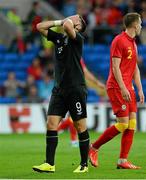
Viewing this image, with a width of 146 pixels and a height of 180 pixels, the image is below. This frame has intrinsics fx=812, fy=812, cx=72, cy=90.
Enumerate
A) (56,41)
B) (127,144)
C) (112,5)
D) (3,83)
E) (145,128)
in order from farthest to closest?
1. (112,5)
2. (3,83)
3. (145,128)
4. (127,144)
5. (56,41)

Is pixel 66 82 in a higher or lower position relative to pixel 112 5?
lower

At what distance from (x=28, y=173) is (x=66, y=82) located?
1.38 m

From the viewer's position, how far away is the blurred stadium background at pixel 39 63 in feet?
73.4

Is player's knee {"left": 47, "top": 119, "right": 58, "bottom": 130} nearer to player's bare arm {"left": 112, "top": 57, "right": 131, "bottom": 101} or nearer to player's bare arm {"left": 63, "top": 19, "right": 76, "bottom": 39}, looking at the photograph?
player's bare arm {"left": 112, "top": 57, "right": 131, "bottom": 101}

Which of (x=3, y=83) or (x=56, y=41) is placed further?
(x=3, y=83)

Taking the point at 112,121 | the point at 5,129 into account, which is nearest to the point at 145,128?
the point at 112,121

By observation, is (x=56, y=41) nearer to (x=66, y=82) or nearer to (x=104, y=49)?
(x=66, y=82)

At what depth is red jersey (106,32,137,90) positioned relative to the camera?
11.9m

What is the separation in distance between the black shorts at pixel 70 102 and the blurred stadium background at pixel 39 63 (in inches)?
187

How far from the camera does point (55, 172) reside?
37.4 feet

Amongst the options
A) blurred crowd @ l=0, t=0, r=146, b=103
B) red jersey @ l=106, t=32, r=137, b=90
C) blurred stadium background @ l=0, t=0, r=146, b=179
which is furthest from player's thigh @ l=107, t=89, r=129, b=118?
blurred crowd @ l=0, t=0, r=146, b=103

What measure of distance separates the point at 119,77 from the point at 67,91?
885mm

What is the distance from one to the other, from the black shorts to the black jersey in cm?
9

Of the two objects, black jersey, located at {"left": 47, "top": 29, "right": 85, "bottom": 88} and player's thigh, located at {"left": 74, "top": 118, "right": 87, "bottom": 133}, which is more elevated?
black jersey, located at {"left": 47, "top": 29, "right": 85, "bottom": 88}
